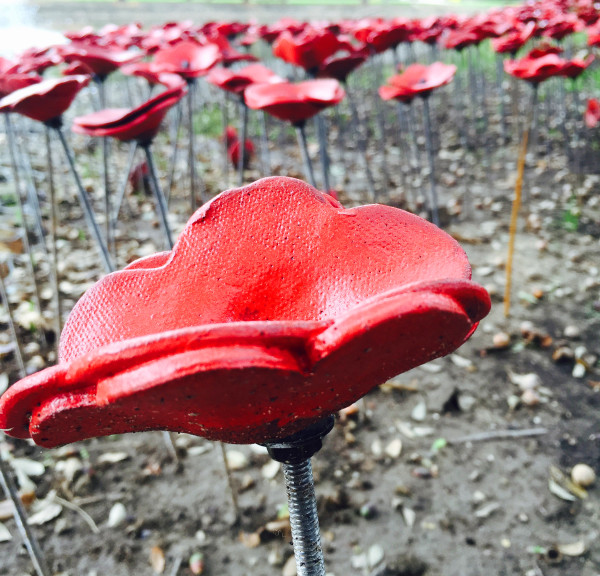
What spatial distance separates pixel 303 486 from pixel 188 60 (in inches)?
57.4

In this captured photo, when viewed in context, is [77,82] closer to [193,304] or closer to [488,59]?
[193,304]

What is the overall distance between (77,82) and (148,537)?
1.10 meters

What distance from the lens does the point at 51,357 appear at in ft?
6.46

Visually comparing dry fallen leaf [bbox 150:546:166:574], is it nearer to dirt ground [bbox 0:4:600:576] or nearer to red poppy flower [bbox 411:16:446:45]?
dirt ground [bbox 0:4:600:576]

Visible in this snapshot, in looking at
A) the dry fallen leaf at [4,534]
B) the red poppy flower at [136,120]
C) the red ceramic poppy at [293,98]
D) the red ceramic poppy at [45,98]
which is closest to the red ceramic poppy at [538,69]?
the red ceramic poppy at [293,98]

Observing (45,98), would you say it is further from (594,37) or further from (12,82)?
(594,37)

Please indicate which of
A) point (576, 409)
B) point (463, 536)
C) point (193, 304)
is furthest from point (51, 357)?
point (576, 409)

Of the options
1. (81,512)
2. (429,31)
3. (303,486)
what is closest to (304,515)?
(303,486)

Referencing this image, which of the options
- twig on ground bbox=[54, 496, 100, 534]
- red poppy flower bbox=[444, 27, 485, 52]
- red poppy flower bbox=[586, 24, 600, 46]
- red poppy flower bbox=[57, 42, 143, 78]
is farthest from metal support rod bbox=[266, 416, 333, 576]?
red poppy flower bbox=[444, 27, 485, 52]

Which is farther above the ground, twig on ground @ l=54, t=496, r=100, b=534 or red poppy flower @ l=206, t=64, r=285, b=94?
red poppy flower @ l=206, t=64, r=285, b=94

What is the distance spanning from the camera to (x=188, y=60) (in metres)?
1.69

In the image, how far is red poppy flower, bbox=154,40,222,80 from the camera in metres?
1.54

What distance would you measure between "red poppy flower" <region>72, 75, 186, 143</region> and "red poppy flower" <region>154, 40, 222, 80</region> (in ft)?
1.82

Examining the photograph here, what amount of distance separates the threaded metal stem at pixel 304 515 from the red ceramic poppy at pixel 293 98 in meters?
0.74
